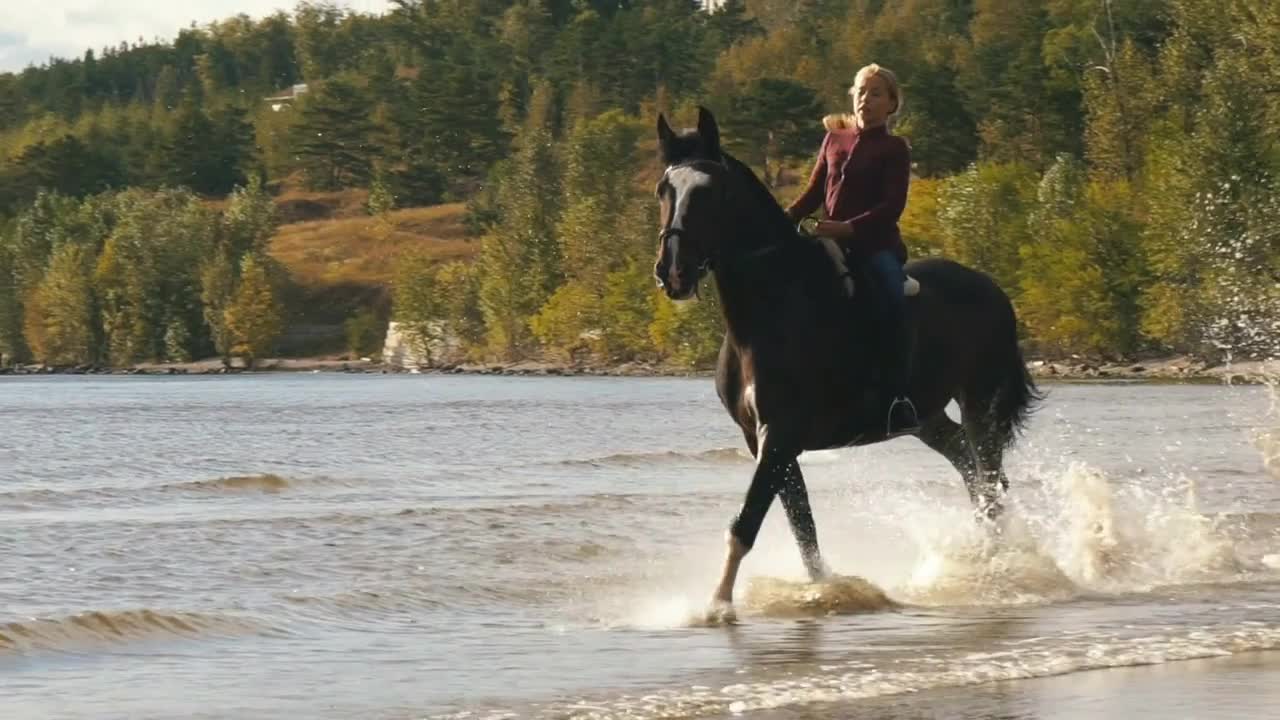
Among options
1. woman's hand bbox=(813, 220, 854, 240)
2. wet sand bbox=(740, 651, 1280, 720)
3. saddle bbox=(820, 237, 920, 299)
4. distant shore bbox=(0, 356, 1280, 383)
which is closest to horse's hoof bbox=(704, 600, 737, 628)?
saddle bbox=(820, 237, 920, 299)

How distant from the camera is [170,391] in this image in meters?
128

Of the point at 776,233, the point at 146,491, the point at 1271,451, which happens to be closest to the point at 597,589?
the point at 776,233

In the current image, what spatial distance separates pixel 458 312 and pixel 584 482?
15246 cm

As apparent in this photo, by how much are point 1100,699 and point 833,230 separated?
479 cm

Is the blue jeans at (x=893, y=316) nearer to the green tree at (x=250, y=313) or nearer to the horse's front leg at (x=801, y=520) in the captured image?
the horse's front leg at (x=801, y=520)

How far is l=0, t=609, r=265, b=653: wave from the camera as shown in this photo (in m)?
14.4

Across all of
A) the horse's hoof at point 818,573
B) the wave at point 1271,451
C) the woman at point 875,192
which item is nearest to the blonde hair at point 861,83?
the woman at point 875,192

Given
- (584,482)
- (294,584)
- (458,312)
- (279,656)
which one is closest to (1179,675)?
(279,656)

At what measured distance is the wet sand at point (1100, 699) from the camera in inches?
420

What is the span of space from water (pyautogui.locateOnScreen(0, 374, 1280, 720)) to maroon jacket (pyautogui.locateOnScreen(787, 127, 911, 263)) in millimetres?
2587

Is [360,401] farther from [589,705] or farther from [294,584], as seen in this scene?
[589,705]

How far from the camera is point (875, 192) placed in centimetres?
1522

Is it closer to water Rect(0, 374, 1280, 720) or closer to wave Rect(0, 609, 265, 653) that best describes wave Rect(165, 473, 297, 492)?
water Rect(0, 374, 1280, 720)

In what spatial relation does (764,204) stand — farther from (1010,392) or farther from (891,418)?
(1010,392)
